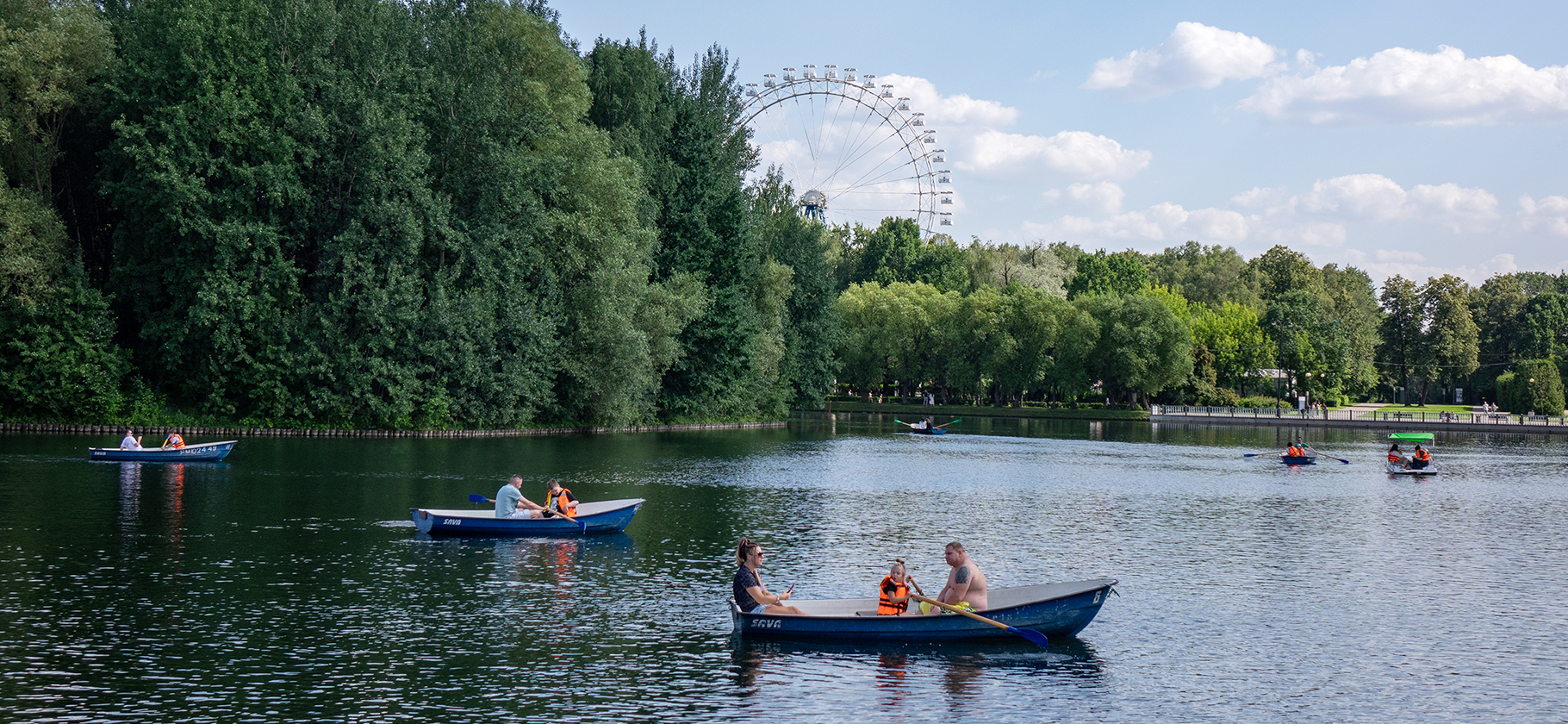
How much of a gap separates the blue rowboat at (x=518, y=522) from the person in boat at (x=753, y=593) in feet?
35.9

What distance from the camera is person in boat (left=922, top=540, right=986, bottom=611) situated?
64.0 ft

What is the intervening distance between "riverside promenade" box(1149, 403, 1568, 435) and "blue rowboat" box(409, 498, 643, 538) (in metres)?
88.5

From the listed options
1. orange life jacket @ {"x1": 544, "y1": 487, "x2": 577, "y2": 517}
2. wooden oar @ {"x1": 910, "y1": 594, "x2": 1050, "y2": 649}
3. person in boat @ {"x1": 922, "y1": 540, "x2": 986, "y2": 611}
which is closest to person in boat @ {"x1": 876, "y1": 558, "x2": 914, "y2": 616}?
wooden oar @ {"x1": 910, "y1": 594, "x2": 1050, "y2": 649}

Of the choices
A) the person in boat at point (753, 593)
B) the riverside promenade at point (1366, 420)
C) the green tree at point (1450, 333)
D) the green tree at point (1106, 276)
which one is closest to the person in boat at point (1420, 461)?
the person in boat at point (753, 593)

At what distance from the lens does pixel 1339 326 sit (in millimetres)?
129250

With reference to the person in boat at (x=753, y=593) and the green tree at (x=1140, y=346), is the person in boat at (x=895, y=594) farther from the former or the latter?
the green tree at (x=1140, y=346)

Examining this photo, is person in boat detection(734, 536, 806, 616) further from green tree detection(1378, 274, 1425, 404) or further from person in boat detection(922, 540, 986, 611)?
green tree detection(1378, 274, 1425, 404)

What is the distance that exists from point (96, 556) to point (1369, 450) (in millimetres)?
71904

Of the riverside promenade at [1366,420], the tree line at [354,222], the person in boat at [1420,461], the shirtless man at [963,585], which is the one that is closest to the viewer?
the shirtless man at [963,585]

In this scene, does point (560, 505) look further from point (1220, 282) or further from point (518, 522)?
point (1220, 282)

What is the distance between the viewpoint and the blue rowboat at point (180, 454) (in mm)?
44250

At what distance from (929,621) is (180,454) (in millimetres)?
36131

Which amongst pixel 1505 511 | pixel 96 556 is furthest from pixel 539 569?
pixel 1505 511

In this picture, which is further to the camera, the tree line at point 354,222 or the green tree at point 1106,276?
the green tree at point 1106,276
